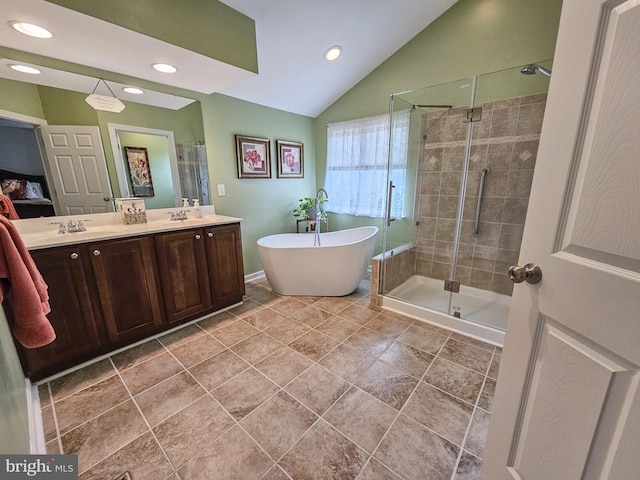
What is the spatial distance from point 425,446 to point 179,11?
2923mm

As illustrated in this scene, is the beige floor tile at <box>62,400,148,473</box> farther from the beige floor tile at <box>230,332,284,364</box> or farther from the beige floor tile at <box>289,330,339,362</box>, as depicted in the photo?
the beige floor tile at <box>289,330,339,362</box>

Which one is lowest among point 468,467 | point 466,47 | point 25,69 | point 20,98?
point 468,467

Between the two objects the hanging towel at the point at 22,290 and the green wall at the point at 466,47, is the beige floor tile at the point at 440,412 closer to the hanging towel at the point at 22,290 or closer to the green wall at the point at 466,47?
the hanging towel at the point at 22,290

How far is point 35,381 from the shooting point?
→ 5.44 ft

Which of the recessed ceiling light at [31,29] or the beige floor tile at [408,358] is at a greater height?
the recessed ceiling light at [31,29]

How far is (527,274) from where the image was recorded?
0.80 m

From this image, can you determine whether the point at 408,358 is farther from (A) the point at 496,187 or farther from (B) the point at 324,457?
A: (A) the point at 496,187

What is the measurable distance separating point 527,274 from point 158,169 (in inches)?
112

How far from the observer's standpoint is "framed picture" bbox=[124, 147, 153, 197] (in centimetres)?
225

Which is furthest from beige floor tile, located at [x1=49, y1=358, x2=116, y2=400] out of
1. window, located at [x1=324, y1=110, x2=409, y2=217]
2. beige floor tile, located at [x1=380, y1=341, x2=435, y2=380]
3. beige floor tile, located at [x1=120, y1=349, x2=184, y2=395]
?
window, located at [x1=324, y1=110, x2=409, y2=217]

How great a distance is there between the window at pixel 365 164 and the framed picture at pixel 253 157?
3.03ft

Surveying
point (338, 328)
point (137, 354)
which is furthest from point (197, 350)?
point (338, 328)

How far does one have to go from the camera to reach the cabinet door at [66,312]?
5.24 ft

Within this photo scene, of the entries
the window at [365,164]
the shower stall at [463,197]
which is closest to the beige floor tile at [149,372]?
the shower stall at [463,197]
